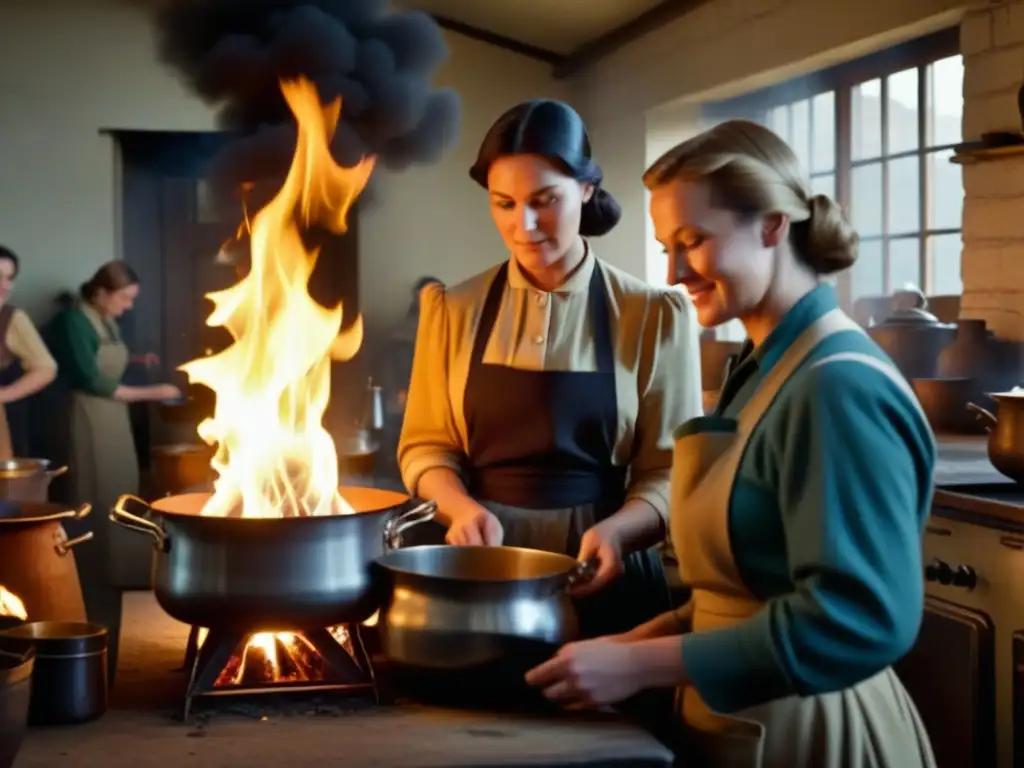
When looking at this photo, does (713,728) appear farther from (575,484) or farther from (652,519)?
(575,484)

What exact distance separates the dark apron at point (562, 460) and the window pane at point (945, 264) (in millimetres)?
2393

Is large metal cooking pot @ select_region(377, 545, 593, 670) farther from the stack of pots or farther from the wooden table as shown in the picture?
the stack of pots

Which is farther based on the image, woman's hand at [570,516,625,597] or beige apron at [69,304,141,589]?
beige apron at [69,304,141,589]

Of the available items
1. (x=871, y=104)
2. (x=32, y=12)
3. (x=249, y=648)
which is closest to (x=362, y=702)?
(x=249, y=648)

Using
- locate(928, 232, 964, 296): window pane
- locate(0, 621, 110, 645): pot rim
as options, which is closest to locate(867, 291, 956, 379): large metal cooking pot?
locate(928, 232, 964, 296): window pane

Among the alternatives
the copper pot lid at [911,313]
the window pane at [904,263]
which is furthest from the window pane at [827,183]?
the copper pot lid at [911,313]

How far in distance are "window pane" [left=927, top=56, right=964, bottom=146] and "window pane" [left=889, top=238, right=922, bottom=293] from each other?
1.13 feet

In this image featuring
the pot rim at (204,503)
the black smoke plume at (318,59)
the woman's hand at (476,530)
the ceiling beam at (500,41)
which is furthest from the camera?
the ceiling beam at (500,41)

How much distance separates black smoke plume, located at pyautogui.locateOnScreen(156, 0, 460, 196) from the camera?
9.20ft

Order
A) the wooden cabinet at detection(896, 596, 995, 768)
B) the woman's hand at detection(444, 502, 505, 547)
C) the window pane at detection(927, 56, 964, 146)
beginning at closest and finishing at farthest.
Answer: the woman's hand at detection(444, 502, 505, 547) → the wooden cabinet at detection(896, 596, 995, 768) → the window pane at detection(927, 56, 964, 146)

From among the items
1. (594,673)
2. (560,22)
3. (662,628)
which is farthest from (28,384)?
(594,673)

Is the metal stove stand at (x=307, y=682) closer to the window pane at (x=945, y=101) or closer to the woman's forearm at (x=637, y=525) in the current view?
the woman's forearm at (x=637, y=525)

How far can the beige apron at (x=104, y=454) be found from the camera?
17.5 ft

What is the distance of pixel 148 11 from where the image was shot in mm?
6059
